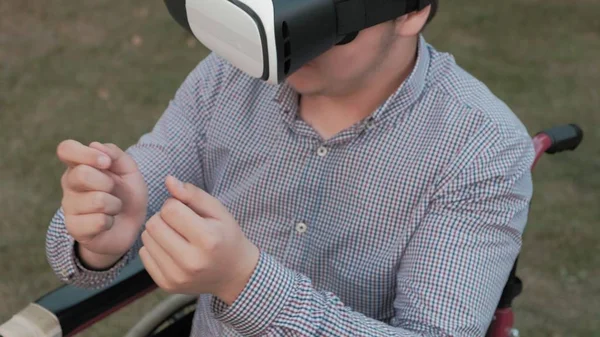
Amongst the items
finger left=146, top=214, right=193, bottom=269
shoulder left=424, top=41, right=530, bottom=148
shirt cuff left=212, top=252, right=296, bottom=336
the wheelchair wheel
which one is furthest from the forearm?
the wheelchair wheel

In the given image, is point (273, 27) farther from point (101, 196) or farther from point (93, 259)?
point (93, 259)

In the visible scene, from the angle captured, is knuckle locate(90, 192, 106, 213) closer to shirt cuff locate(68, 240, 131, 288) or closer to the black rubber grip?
shirt cuff locate(68, 240, 131, 288)

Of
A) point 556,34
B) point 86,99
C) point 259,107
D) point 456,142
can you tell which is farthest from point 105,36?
point 456,142

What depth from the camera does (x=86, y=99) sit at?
2.92 metres

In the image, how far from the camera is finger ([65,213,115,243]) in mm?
875

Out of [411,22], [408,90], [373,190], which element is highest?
[411,22]

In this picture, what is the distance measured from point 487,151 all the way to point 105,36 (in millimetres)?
2565

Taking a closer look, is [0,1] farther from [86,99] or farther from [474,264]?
[474,264]

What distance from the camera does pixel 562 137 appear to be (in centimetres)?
129

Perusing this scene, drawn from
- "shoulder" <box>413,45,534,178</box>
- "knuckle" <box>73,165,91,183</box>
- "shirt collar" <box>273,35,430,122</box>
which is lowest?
"shoulder" <box>413,45,534,178</box>

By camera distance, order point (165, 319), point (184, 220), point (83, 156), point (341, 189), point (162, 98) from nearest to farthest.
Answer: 1. point (184, 220)
2. point (83, 156)
3. point (341, 189)
4. point (165, 319)
5. point (162, 98)

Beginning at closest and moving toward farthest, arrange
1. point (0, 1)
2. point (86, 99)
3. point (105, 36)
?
point (86, 99)
point (105, 36)
point (0, 1)

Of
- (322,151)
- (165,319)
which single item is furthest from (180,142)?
(165,319)

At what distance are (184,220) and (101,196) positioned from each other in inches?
5.5
